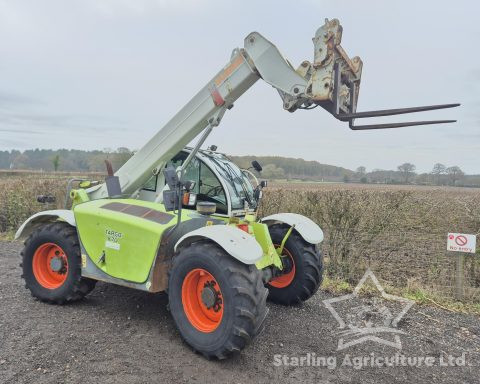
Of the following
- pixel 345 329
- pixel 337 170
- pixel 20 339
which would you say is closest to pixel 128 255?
pixel 20 339

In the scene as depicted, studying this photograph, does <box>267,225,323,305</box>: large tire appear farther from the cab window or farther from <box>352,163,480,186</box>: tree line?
<box>352,163,480,186</box>: tree line

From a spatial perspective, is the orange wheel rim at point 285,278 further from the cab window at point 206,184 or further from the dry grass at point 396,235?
the dry grass at point 396,235

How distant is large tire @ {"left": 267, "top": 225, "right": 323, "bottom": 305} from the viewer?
511 cm

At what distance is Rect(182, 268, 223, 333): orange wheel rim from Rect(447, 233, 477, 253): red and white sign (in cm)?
423

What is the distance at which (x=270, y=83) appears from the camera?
4320mm

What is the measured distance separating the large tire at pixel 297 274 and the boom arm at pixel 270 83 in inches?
71.7

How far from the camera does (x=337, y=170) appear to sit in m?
26.5

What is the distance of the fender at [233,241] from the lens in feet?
11.6

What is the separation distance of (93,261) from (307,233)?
2.74 metres

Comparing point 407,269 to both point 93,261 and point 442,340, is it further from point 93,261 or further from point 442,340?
point 93,261

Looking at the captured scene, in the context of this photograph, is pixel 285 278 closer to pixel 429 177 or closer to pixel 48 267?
pixel 48 267

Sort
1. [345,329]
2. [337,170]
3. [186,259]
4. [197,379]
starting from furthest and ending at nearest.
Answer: [337,170], [345,329], [186,259], [197,379]

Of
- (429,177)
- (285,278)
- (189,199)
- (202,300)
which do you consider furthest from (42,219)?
(429,177)

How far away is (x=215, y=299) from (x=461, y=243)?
438 cm
